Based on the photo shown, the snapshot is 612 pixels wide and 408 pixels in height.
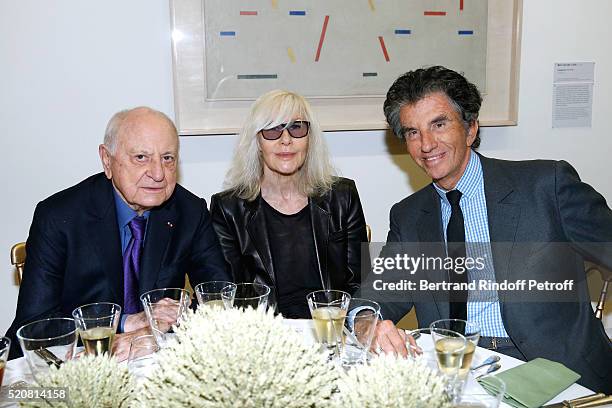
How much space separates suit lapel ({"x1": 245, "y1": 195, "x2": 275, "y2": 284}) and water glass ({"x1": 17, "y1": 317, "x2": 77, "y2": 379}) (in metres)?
1.46

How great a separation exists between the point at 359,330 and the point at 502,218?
0.93 meters

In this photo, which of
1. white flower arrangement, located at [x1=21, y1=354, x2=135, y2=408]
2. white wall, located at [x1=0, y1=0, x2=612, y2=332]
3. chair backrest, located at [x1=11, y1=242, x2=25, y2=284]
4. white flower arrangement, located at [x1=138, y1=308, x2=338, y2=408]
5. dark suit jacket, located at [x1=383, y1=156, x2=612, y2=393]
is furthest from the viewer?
white wall, located at [x1=0, y1=0, x2=612, y2=332]

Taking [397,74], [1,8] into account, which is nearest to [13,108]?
[1,8]

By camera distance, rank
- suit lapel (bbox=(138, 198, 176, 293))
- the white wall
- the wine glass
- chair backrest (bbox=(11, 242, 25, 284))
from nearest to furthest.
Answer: the wine glass, suit lapel (bbox=(138, 198, 176, 293)), chair backrest (bbox=(11, 242, 25, 284)), the white wall

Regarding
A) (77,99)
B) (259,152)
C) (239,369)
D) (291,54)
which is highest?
(291,54)

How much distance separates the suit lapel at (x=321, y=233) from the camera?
284 centimetres

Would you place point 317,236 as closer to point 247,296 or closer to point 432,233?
point 432,233

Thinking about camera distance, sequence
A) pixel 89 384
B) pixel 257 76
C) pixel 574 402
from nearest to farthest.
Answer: pixel 89 384 < pixel 574 402 < pixel 257 76

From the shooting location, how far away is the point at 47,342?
128 cm

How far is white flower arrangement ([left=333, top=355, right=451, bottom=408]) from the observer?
2.92 feet

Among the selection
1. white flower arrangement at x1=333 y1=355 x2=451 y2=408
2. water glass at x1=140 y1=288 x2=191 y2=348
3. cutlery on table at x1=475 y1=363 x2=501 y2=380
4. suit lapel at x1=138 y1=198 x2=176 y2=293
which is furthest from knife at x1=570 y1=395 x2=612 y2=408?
suit lapel at x1=138 y1=198 x2=176 y2=293

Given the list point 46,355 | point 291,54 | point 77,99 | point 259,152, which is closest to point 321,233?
point 259,152

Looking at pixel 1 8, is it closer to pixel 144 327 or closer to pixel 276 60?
pixel 276 60

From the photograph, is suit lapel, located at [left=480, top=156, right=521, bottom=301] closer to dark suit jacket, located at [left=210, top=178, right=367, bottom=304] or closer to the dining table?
the dining table
